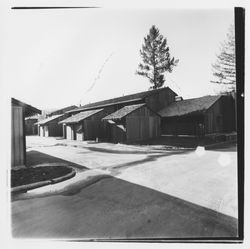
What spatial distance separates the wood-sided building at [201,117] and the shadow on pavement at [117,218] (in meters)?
15.2

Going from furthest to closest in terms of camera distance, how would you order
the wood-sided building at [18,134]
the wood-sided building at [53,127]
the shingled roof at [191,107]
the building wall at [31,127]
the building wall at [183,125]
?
1. the building wall at [31,127]
2. the wood-sided building at [53,127]
3. the shingled roof at [191,107]
4. the building wall at [183,125]
5. the wood-sided building at [18,134]

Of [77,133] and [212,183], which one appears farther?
[77,133]

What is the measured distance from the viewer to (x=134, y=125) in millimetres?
19359

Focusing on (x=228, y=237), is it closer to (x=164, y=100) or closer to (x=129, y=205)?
(x=129, y=205)

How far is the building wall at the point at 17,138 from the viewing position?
8.00m

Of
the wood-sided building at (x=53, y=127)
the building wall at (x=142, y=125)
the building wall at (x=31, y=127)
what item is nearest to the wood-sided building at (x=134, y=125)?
the building wall at (x=142, y=125)

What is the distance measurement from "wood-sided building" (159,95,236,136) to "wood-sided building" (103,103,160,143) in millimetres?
1672

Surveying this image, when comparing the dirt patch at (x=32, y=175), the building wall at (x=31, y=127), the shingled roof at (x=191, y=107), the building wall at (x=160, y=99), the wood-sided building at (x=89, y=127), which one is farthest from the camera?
the building wall at (x=31, y=127)

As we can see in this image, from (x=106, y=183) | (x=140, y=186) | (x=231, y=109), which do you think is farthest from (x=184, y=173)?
(x=231, y=109)

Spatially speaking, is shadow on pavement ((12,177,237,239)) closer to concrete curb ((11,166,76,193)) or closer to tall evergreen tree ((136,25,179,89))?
concrete curb ((11,166,76,193))

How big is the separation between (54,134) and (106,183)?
30.1 metres

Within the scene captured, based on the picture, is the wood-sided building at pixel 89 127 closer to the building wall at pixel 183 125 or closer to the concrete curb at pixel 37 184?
the building wall at pixel 183 125

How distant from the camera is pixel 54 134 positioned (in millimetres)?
33906

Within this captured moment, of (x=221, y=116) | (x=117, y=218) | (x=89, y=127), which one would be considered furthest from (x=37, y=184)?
(x=221, y=116)
